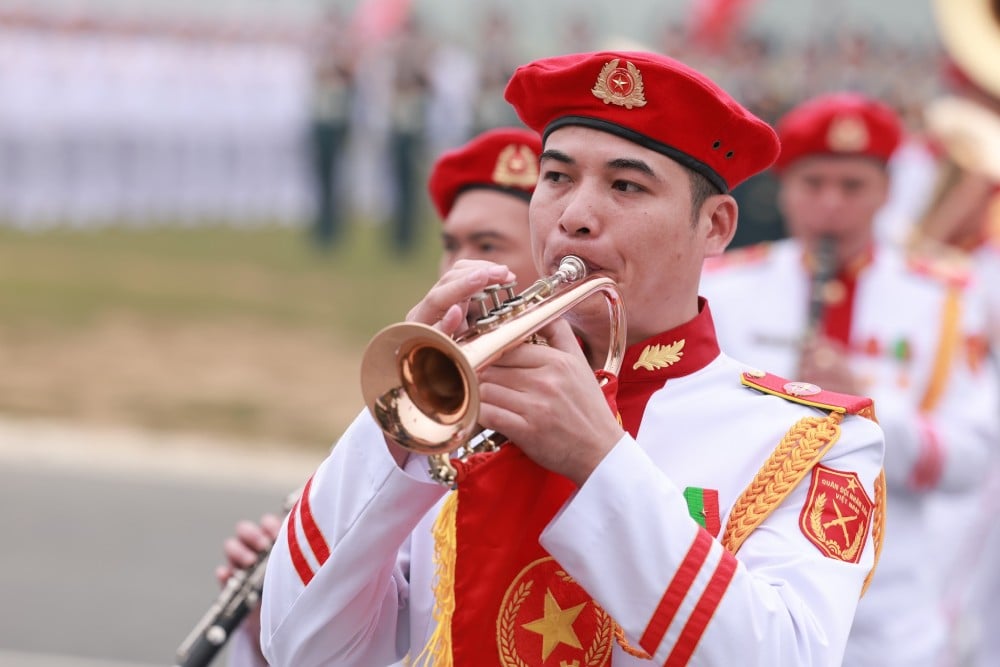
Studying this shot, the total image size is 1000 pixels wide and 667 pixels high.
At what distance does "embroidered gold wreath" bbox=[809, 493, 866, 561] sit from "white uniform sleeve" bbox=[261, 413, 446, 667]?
0.55 meters

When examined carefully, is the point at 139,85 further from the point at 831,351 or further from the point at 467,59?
the point at 831,351

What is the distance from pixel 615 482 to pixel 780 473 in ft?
1.29

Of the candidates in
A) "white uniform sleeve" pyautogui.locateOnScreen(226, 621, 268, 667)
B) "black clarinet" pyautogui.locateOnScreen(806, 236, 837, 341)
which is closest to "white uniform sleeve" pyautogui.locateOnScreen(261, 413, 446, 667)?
"white uniform sleeve" pyautogui.locateOnScreen(226, 621, 268, 667)

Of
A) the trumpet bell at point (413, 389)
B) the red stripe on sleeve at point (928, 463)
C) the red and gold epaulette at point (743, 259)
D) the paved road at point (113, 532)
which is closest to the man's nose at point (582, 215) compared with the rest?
the trumpet bell at point (413, 389)

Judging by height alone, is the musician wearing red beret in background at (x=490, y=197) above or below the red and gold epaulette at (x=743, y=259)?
above

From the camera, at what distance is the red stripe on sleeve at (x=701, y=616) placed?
2268mm

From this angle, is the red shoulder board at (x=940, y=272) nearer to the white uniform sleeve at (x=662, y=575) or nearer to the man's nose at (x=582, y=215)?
the man's nose at (x=582, y=215)

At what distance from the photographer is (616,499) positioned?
89.1 inches

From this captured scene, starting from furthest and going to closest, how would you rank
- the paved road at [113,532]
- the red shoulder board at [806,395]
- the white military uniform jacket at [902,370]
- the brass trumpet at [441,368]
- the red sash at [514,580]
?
the paved road at [113,532]
the white military uniform jacket at [902,370]
the red shoulder board at [806,395]
the red sash at [514,580]
the brass trumpet at [441,368]

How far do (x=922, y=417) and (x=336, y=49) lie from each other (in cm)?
1557

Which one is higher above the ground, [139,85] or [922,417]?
[922,417]

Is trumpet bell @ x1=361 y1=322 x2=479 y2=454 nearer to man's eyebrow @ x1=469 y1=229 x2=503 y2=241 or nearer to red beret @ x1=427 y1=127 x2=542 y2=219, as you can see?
man's eyebrow @ x1=469 y1=229 x2=503 y2=241

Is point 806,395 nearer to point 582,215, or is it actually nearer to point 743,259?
point 582,215

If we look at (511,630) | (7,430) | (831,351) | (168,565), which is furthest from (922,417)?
(7,430)
